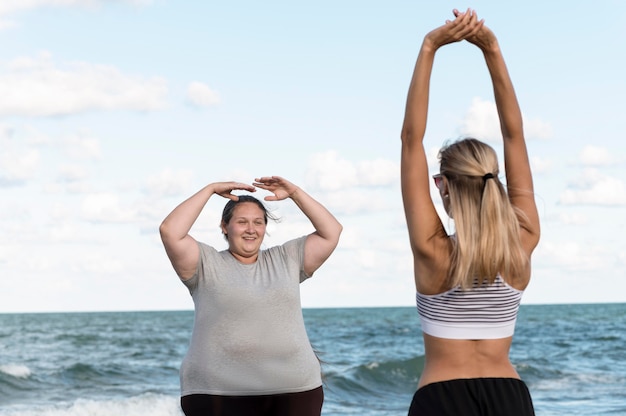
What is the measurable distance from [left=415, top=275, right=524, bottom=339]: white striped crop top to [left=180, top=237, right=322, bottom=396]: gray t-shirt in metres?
1.87

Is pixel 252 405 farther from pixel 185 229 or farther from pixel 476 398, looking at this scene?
pixel 476 398

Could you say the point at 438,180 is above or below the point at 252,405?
above

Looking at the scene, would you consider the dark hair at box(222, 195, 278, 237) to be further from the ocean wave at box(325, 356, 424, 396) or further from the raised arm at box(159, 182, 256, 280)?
the ocean wave at box(325, 356, 424, 396)

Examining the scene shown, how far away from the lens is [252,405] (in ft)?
15.8

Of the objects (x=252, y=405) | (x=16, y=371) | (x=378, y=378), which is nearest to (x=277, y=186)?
(x=252, y=405)

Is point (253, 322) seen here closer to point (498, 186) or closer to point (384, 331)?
point (498, 186)

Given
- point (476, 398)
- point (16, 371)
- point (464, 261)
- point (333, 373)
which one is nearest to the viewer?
point (464, 261)

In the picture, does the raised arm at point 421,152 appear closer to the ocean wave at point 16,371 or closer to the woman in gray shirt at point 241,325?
the woman in gray shirt at point 241,325

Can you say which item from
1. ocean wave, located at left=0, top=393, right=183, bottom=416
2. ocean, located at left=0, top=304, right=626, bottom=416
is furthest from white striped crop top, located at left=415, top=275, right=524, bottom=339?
ocean wave, located at left=0, top=393, right=183, bottom=416

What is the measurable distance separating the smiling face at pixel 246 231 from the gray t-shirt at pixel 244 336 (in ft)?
0.31

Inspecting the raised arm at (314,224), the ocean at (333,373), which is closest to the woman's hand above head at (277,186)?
the raised arm at (314,224)

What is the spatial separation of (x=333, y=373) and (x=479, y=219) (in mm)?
15966

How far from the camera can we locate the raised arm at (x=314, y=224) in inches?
200

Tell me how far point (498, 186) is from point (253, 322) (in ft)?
7.20
